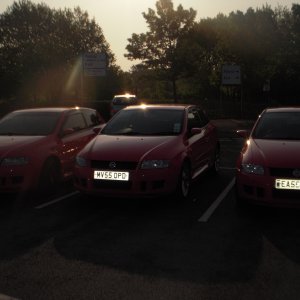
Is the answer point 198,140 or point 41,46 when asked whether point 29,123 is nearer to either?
point 198,140

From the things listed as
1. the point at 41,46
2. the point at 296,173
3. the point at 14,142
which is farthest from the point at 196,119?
the point at 41,46

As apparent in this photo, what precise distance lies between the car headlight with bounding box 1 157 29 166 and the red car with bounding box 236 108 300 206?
3400 millimetres

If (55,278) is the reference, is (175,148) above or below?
above

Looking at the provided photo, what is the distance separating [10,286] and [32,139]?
412cm

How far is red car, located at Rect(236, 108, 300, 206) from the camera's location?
19.7 feet

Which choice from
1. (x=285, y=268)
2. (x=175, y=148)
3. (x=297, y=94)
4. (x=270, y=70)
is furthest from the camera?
(x=297, y=94)

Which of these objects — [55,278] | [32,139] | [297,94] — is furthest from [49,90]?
[55,278]

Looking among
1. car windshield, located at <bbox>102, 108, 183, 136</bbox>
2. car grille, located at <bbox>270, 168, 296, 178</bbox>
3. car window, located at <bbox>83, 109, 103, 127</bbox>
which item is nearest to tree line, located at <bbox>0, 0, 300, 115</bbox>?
car window, located at <bbox>83, 109, 103, 127</bbox>

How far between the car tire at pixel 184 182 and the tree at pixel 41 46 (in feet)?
153

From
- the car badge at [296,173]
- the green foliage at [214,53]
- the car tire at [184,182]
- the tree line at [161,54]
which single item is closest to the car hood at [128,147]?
the car tire at [184,182]

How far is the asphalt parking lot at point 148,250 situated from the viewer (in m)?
4.13

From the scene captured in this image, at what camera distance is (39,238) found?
18.5ft

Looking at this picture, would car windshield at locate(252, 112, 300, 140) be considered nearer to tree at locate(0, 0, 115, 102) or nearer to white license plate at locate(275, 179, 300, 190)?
white license plate at locate(275, 179, 300, 190)

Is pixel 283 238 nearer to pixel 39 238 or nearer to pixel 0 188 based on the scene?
pixel 39 238
